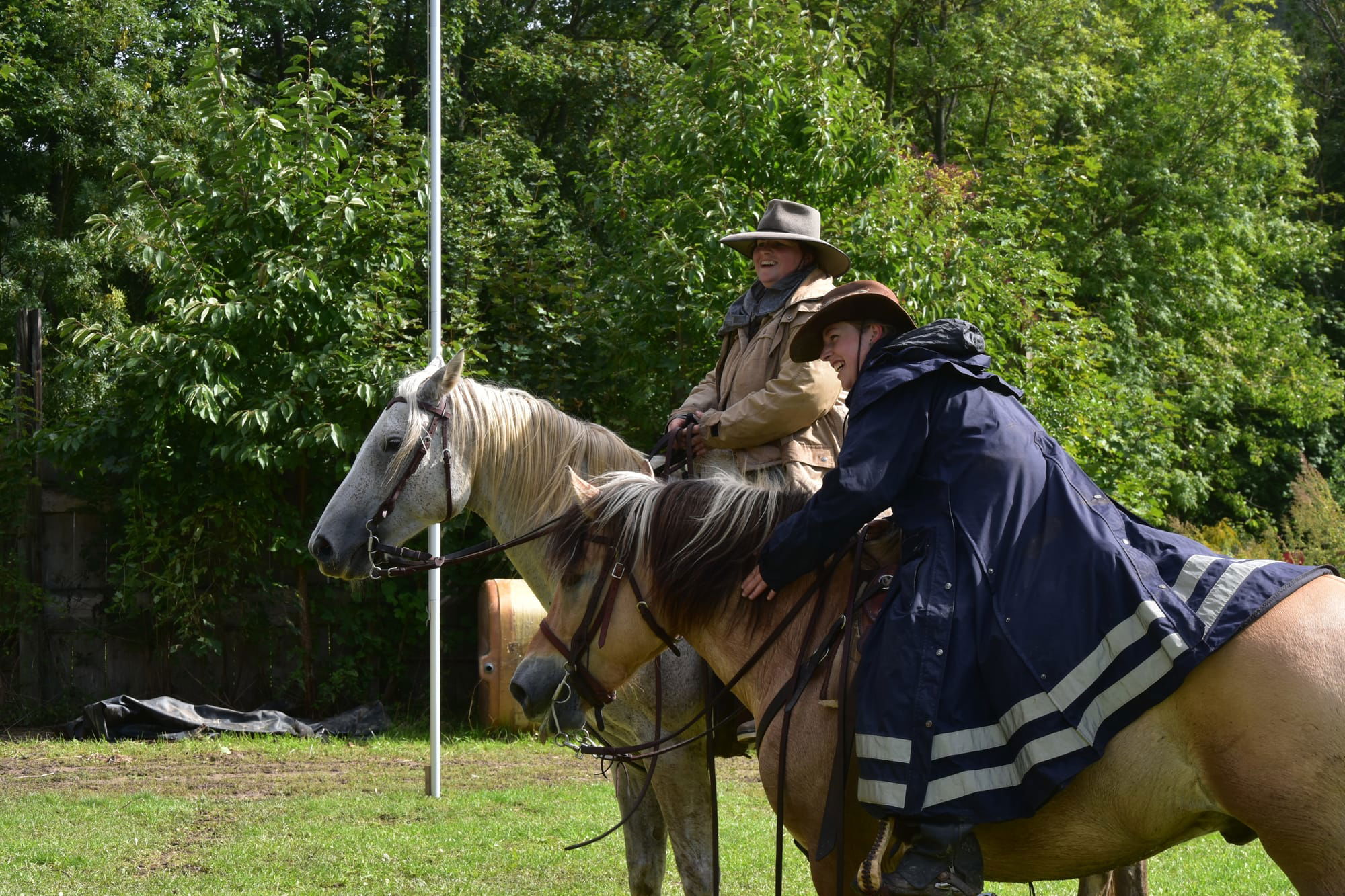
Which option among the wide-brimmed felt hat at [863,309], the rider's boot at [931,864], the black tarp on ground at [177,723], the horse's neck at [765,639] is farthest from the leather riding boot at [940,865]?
the black tarp on ground at [177,723]

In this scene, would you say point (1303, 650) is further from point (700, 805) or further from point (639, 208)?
point (639, 208)

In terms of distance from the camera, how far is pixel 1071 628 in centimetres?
261

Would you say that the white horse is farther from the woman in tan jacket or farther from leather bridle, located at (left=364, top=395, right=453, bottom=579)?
the woman in tan jacket

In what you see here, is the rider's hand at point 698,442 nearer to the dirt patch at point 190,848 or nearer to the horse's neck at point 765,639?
the horse's neck at point 765,639

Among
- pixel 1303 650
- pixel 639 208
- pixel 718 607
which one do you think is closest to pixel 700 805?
pixel 718 607

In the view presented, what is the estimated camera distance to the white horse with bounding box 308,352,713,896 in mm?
4297

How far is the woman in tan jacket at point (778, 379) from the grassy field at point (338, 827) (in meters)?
2.39

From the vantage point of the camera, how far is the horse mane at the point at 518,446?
14.5ft

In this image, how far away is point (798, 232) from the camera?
462cm

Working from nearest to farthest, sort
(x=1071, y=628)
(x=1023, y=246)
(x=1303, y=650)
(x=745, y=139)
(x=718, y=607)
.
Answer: (x=1303, y=650), (x=1071, y=628), (x=718, y=607), (x=745, y=139), (x=1023, y=246)

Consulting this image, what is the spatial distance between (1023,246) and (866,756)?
13790 mm

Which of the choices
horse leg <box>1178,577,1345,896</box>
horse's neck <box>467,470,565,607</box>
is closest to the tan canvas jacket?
horse's neck <box>467,470,565,607</box>

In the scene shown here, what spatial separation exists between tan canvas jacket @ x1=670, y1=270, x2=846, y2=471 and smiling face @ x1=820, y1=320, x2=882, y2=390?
3.37 ft

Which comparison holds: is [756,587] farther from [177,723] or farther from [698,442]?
[177,723]
